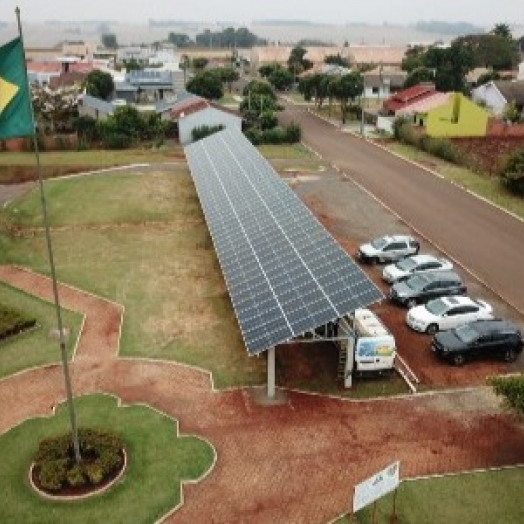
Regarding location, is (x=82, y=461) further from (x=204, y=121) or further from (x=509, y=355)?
(x=204, y=121)

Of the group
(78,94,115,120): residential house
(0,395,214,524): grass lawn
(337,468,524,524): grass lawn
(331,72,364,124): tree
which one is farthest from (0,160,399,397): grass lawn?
(331,72,364,124): tree

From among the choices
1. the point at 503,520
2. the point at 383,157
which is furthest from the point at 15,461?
the point at 383,157

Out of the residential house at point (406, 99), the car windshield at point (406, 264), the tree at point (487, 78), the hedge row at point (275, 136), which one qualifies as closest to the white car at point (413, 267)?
the car windshield at point (406, 264)

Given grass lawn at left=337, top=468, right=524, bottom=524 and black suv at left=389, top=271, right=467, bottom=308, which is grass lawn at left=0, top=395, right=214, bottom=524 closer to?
grass lawn at left=337, top=468, right=524, bottom=524

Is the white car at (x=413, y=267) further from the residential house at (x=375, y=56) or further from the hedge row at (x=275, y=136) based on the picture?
the residential house at (x=375, y=56)

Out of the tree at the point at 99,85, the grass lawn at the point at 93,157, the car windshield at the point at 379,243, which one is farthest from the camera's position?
the tree at the point at 99,85

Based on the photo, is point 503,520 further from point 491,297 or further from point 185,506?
point 491,297

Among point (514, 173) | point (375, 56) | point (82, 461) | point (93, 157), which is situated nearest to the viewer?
point (82, 461)

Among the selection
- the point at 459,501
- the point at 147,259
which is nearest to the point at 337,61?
the point at 147,259
